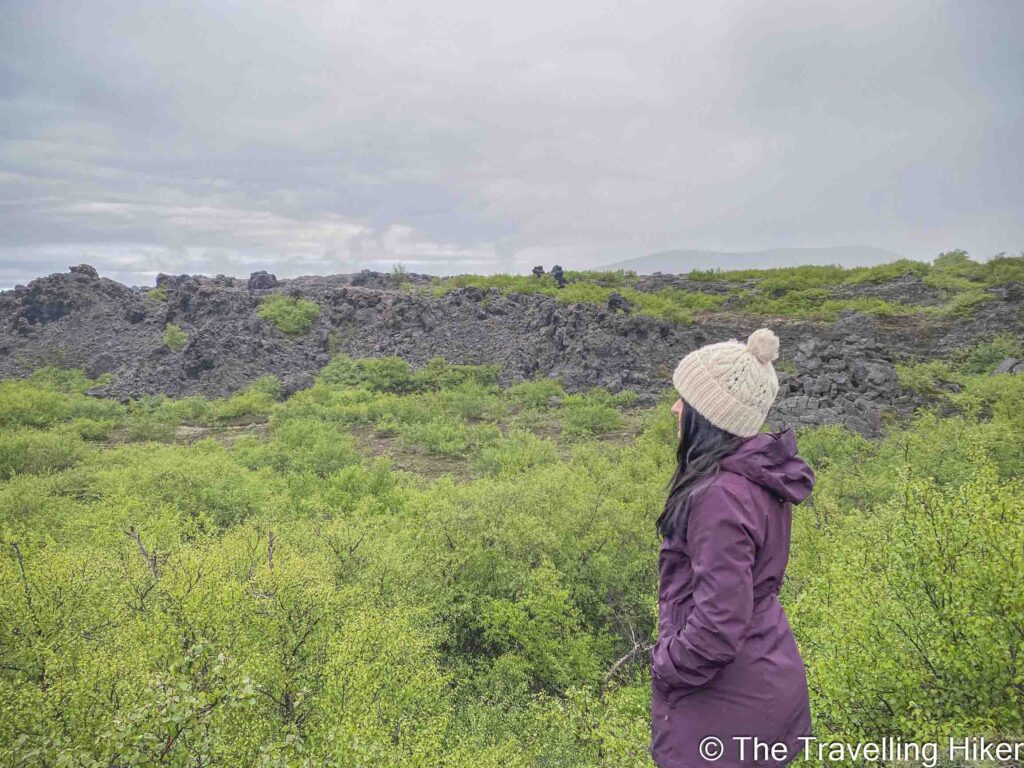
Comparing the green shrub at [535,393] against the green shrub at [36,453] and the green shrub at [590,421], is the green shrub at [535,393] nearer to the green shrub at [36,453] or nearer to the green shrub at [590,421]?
the green shrub at [590,421]

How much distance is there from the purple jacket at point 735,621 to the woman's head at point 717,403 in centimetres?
8

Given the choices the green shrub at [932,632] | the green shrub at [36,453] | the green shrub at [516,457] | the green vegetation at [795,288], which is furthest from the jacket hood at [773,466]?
the green vegetation at [795,288]

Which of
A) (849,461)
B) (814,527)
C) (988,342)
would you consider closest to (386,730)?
(814,527)

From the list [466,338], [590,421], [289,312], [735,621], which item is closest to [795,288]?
[466,338]

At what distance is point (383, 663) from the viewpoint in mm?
4922

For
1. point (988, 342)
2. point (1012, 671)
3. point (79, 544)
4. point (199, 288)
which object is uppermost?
point (199, 288)

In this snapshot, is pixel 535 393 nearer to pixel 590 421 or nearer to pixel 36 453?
pixel 590 421

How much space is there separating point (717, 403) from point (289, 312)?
1319 inches

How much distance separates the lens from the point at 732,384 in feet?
7.17

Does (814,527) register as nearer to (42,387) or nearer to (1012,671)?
(1012,671)

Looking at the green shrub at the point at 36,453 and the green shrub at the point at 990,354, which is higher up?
the green shrub at the point at 990,354

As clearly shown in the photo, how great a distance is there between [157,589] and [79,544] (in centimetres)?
410

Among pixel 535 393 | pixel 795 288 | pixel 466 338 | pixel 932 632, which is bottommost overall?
pixel 535 393

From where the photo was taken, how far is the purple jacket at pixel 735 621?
1.95m
